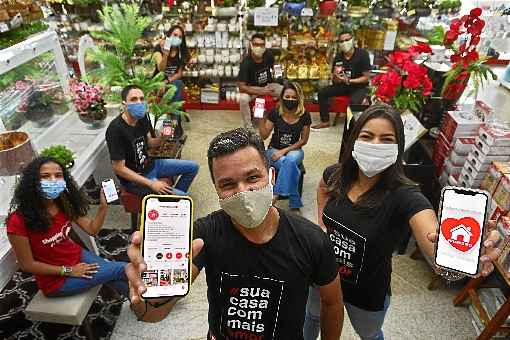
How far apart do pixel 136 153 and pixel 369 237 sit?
2.28 meters

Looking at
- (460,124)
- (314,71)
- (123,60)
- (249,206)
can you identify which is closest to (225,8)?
(314,71)

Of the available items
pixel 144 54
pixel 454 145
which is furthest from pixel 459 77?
pixel 144 54

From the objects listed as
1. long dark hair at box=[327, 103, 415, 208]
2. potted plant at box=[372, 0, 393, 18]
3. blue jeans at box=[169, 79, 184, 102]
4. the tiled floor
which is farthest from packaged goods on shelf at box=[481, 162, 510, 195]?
blue jeans at box=[169, 79, 184, 102]

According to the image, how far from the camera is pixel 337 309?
143 cm

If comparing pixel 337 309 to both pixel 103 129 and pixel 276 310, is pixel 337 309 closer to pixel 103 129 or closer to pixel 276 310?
pixel 276 310

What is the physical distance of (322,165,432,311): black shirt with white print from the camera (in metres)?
1.58

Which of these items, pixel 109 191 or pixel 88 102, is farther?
pixel 88 102

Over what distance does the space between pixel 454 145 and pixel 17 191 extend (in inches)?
126

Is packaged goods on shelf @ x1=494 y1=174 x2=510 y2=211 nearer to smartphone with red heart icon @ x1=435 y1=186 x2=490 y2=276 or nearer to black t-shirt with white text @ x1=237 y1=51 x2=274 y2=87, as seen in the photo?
smartphone with red heart icon @ x1=435 y1=186 x2=490 y2=276

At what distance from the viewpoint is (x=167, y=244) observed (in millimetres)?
1127

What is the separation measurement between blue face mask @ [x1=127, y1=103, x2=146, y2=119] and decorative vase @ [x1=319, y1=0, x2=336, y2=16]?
3.43m

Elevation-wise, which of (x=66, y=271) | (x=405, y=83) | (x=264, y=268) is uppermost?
(x=405, y=83)

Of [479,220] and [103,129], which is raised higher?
[479,220]

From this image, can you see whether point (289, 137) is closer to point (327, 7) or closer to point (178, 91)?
point (178, 91)
